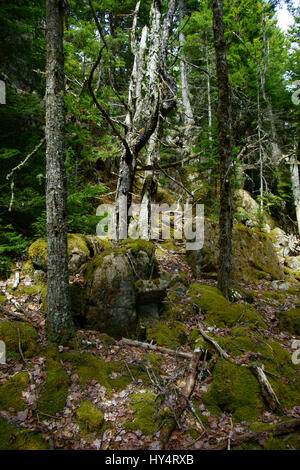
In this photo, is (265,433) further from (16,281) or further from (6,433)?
(16,281)

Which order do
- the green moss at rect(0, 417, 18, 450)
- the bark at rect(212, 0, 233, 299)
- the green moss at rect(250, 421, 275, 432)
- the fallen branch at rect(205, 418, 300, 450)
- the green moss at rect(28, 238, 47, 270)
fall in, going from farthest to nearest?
the bark at rect(212, 0, 233, 299), the green moss at rect(28, 238, 47, 270), the green moss at rect(250, 421, 275, 432), the fallen branch at rect(205, 418, 300, 450), the green moss at rect(0, 417, 18, 450)

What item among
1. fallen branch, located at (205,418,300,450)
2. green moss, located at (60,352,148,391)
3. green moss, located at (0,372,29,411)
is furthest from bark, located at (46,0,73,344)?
fallen branch, located at (205,418,300,450)

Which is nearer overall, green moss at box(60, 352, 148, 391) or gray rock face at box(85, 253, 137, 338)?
green moss at box(60, 352, 148, 391)

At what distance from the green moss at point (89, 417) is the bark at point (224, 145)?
4599mm

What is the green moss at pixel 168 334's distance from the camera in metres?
5.52

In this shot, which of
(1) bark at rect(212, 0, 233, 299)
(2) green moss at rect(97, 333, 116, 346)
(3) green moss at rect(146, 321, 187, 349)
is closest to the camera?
(2) green moss at rect(97, 333, 116, 346)

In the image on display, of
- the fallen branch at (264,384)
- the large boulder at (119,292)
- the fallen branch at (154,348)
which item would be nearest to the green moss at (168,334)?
the fallen branch at (154,348)

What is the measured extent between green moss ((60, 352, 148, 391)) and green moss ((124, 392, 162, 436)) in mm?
381

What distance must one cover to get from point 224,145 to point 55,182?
4.70 meters

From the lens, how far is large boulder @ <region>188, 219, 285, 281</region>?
878 centimetres

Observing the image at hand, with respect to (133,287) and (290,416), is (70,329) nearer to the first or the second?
(133,287)

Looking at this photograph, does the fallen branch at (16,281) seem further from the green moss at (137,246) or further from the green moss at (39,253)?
the green moss at (137,246)

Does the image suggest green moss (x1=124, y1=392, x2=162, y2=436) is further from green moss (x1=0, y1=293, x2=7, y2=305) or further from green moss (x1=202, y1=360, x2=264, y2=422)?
green moss (x1=0, y1=293, x2=7, y2=305)

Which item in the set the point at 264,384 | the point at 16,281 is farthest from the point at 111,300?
the point at 264,384
